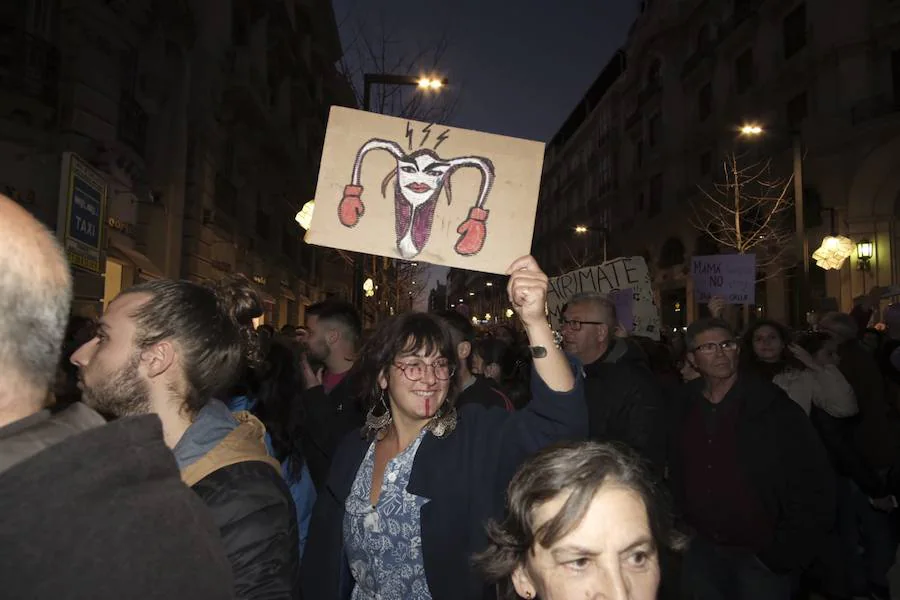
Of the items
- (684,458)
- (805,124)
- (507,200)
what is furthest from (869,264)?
(507,200)

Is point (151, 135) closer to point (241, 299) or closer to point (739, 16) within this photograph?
point (241, 299)

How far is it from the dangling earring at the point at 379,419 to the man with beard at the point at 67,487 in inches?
70.1

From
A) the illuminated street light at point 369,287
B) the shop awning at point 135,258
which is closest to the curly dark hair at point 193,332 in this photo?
the shop awning at point 135,258

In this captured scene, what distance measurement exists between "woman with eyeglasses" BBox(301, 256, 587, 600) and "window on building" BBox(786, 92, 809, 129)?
81.2ft

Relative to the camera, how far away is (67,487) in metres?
0.92

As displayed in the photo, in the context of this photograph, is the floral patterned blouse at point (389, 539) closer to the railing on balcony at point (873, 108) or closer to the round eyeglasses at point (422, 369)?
the round eyeglasses at point (422, 369)

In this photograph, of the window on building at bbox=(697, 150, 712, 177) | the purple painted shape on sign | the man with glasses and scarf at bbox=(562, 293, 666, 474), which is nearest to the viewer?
the man with glasses and scarf at bbox=(562, 293, 666, 474)

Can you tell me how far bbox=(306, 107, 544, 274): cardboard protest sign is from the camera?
2852 millimetres

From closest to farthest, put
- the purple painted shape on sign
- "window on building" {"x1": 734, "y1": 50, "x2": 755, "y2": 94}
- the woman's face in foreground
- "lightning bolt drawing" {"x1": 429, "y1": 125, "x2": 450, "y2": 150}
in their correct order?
the woman's face in foreground, "lightning bolt drawing" {"x1": 429, "y1": 125, "x2": 450, "y2": 150}, the purple painted shape on sign, "window on building" {"x1": 734, "y1": 50, "x2": 755, "y2": 94}

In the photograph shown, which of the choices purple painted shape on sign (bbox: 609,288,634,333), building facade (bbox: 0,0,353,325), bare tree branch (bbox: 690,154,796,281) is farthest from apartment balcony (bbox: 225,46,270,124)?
bare tree branch (bbox: 690,154,796,281)

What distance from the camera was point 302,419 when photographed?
12.3 ft

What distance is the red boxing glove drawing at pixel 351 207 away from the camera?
9.54ft

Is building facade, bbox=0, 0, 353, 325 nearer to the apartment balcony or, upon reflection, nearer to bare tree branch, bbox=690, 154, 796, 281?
the apartment balcony

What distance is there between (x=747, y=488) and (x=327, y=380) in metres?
2.99
